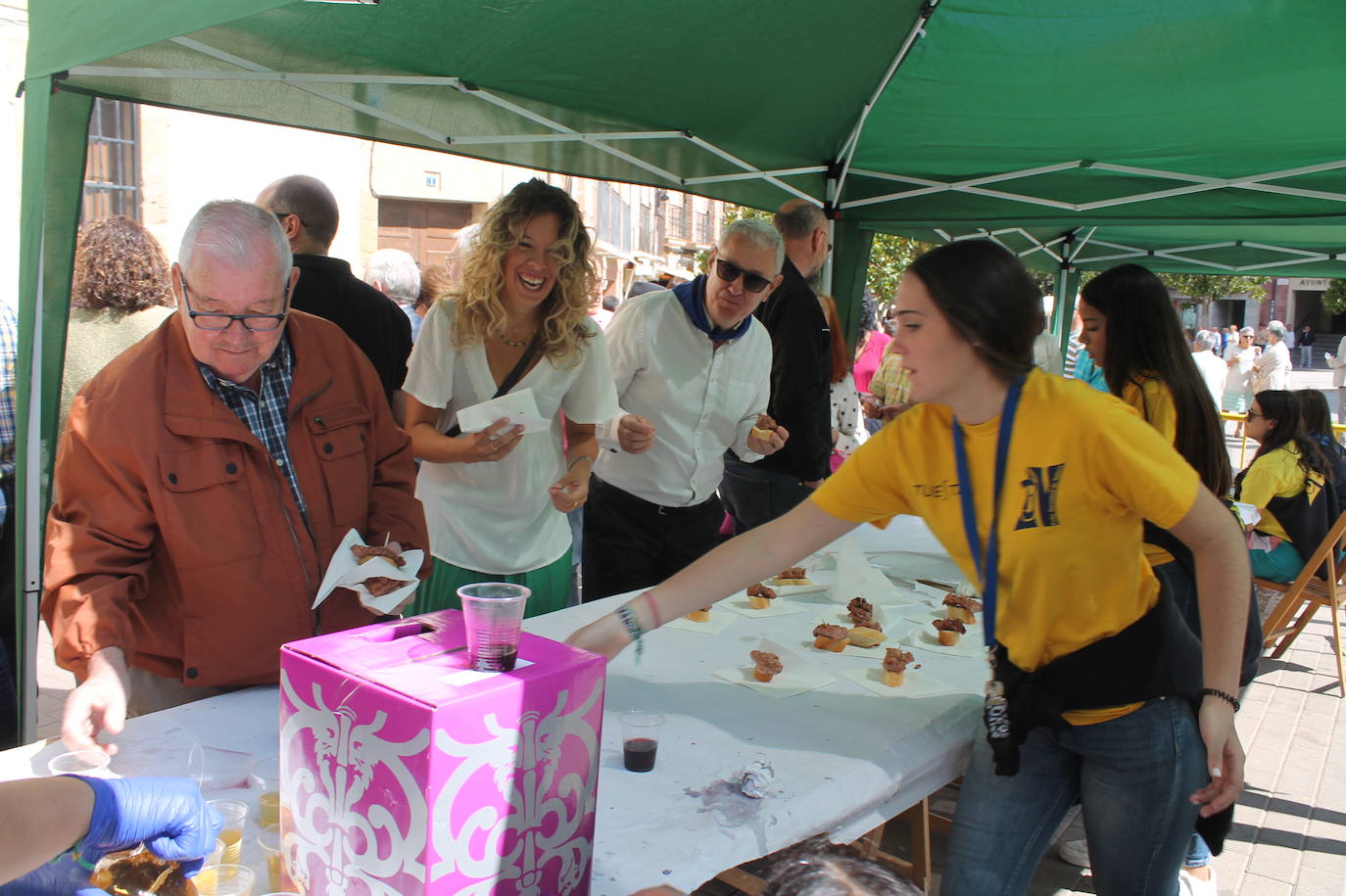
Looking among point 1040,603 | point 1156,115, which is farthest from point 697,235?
point 1040,603

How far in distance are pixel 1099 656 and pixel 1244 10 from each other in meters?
2.77

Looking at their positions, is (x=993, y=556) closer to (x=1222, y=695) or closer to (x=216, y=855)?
(x=1222, y=695)

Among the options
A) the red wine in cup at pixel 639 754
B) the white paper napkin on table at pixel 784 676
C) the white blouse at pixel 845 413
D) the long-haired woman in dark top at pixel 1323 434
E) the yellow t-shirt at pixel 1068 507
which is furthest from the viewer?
the long-haired woman in dark top at pixel 1323 434

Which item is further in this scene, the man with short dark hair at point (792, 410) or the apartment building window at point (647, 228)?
the apartment building window at point (647, 228)

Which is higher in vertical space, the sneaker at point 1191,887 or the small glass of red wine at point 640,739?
the small glass of red wine at point 640,739

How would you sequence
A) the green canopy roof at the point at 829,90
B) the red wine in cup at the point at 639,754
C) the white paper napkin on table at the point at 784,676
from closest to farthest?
the red wine in cup at the point at 639,754, the white paper napkin on table at the point at 784,676, the green canopy roof at the point at 829,90

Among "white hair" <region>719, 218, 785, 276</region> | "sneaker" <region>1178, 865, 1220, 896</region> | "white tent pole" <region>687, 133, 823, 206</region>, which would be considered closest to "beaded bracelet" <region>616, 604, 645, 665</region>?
"sneaker" <region>1178, 865, 1220, 896</region>

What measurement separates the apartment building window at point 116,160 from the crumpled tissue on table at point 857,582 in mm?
10083

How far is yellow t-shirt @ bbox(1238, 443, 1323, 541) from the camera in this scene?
5379 millimetres

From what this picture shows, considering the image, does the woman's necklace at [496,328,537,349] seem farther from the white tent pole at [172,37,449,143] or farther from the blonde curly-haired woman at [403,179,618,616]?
the white tent pole at [172,37,449,143]

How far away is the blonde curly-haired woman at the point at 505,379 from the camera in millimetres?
2744

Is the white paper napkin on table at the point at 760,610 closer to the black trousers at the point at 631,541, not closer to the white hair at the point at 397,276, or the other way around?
the black trousers at the point at 631,541

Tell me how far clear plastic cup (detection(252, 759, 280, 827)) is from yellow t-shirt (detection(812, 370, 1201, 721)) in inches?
51.3

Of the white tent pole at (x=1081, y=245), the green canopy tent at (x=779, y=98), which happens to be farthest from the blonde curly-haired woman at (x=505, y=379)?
the white tent pole at (x=1081, y=245)
